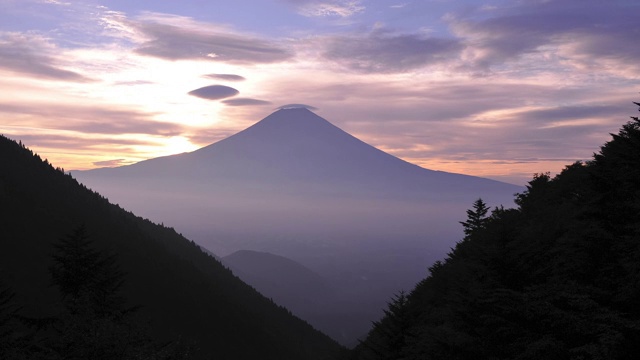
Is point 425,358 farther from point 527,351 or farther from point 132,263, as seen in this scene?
point 132,263

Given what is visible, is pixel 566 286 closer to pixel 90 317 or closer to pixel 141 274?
pixel 90 317

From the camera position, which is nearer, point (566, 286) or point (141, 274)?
point (566, 286)

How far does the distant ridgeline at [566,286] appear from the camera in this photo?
47.5ft

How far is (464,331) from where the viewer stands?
18703mm

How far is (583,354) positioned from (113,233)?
11972 centimetres

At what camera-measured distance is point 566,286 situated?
15.7 meters

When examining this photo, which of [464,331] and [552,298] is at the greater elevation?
[552,298]

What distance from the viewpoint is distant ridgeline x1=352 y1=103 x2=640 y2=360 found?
14492mm

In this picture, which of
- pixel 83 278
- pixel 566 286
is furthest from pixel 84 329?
pixel 566 286

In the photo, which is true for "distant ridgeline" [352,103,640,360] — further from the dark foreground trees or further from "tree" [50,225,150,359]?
"tree" [50,225,150,359]

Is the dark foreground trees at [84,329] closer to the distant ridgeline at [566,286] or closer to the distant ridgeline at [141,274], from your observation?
the distant ridgeline at [566,286]

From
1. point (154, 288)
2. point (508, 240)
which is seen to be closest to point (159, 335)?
point (154, 288)

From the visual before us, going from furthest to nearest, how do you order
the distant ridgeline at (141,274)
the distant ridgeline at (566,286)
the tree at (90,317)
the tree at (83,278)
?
1. the distant ridgeline at (141,274)
2. the tree at (83,278)
3. the tree at (90,317)
4. the distant ridgeline at (566,286)

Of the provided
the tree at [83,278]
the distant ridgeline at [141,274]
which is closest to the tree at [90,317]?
the tree at [83,278]
